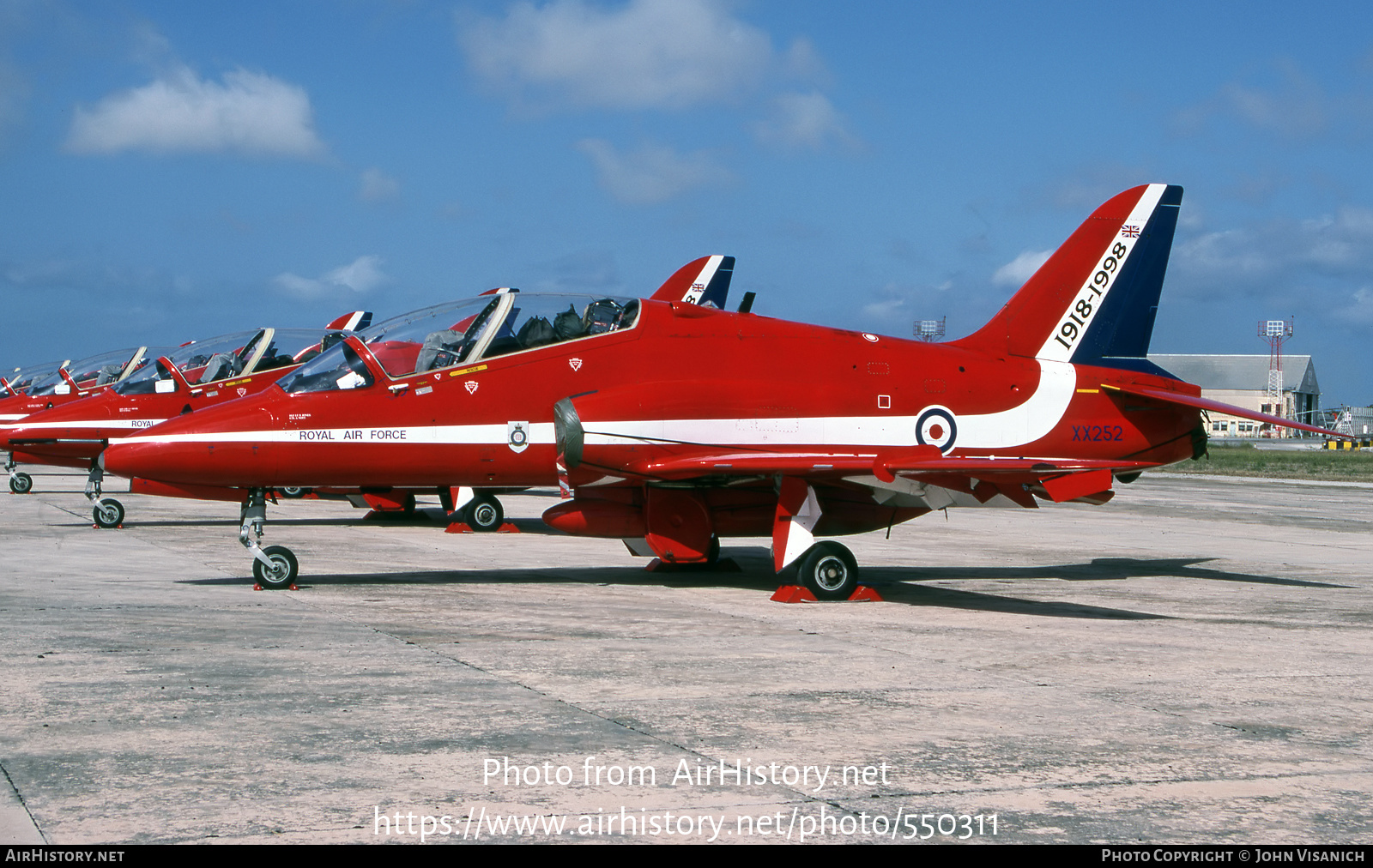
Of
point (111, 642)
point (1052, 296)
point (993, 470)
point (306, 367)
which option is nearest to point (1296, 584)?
point (1052, 296)

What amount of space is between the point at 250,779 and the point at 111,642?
3827 mm

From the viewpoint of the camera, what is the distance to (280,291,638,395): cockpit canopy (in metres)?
12.0

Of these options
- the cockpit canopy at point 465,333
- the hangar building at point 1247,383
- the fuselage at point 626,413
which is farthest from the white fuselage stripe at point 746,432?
the hangar building at point 1247,383

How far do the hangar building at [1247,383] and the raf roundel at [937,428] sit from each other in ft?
401

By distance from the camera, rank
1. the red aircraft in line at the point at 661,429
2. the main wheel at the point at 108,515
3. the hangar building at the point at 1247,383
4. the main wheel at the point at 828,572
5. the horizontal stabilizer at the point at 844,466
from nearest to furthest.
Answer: the horizontal stabilizer at the point at 844,466, the red aircraft in line at the point at 661,429, the main wheel at the point at 828,572, the main wheel at the point at 108,515, the hangar building at the point at 1247,383

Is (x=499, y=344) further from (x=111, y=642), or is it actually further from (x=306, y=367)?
(x=111, y=642)

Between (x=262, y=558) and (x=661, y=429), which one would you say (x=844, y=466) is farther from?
(x=262, y=558)

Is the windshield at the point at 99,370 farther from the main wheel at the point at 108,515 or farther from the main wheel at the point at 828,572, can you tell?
the main wheel at the point at 828,572

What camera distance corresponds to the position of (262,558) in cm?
1150

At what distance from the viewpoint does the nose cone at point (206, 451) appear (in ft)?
35.9

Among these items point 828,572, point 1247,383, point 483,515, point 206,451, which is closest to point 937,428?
point 828,572

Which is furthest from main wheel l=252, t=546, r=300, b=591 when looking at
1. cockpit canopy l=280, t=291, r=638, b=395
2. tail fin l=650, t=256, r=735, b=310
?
tail fin l=650, t=256, r=735, b=310

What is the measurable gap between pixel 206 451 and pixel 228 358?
10.8 m

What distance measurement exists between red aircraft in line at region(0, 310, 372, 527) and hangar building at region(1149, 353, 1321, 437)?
119752 millimetres
